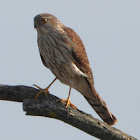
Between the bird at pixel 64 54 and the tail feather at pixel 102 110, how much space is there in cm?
3

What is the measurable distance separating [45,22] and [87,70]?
1326 millimetres

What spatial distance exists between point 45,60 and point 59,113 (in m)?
2.18

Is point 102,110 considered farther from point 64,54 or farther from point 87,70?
point 64,54

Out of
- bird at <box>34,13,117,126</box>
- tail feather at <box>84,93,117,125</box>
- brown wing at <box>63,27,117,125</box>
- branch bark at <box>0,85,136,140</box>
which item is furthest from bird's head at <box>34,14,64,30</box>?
branch bark at <box>0,85,136,140</box>

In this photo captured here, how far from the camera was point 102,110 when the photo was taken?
8.23 metres

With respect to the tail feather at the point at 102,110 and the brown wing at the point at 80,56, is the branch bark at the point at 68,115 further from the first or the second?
the tail feather at the point at 102,110

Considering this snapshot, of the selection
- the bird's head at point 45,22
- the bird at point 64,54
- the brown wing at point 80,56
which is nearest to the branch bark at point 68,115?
the bird at point 64,54

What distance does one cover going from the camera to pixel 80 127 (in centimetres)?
573

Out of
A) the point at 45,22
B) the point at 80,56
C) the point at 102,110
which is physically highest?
the point at 45,22

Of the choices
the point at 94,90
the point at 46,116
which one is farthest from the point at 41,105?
the point at 94,90

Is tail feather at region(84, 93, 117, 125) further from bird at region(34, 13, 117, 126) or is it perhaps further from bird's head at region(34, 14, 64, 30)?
bird's head at region(34, 14, 64, 30)

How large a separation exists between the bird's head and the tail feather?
1.77 metres

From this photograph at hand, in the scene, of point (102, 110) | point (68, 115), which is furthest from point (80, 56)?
point (68, 115)

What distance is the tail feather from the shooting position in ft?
26.8
